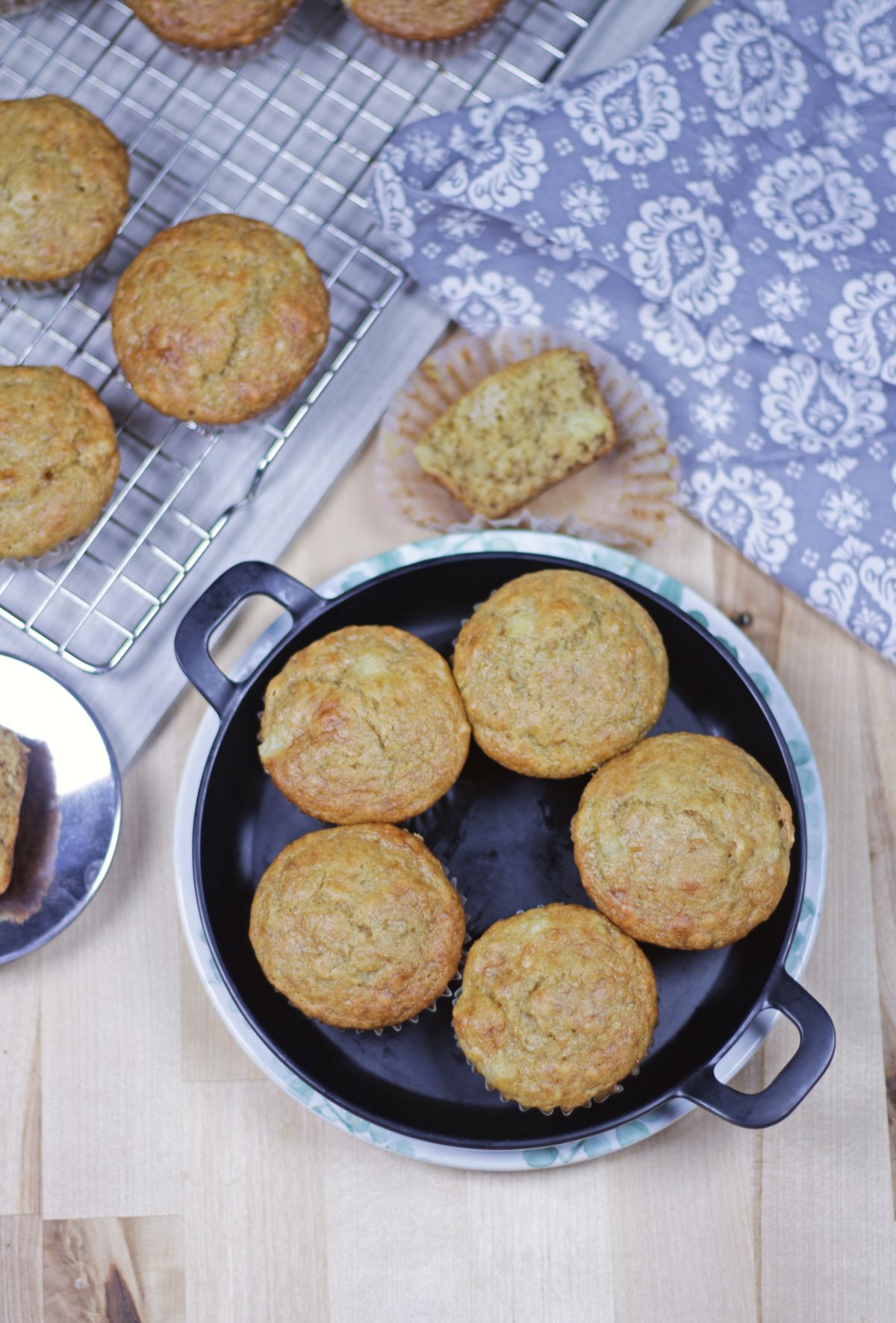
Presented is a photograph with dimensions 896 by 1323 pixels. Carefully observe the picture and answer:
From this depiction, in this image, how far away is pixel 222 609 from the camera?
221 cm

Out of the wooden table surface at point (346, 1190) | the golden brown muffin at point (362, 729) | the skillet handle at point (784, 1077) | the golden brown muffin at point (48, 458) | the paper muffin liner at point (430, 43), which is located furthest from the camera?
the paper muffin liner at point (430, 43)

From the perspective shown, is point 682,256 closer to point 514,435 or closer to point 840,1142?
Result: point 514,435

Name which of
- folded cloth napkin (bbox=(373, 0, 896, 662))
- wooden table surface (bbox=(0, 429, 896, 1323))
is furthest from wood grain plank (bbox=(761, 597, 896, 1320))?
folded cloth napkin (bbox=(373, 0, 896, 662))

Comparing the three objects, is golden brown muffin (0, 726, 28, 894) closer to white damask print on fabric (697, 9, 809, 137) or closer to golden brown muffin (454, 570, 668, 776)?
golden brown muffin (454, 570, 668, 776)

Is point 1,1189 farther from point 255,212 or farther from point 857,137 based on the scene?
point 857,137

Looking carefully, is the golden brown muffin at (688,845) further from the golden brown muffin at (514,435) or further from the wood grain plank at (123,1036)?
the wood grain plank at (123,1036)

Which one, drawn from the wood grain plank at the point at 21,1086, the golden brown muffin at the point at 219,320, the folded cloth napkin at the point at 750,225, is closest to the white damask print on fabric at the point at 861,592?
the folded cloth napkin at the point at 750,225

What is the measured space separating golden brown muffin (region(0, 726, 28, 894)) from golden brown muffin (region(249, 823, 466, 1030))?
1.74 feet

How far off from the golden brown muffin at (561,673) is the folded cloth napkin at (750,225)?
0.49 meters

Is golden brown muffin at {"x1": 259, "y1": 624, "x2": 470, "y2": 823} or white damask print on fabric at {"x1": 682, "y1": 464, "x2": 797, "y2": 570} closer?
golden brown muffin at {"x1": 259, "y1": 624, "x2": 470, "y2": 823}

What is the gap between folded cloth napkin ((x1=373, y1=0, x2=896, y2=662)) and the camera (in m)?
2.46

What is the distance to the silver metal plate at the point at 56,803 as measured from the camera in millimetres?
2396

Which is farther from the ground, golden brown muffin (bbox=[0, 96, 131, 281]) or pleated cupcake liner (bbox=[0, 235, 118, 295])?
golden brown muffin (bbox=[0, 96, 131, 281])

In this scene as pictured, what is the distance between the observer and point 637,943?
2.30 m
